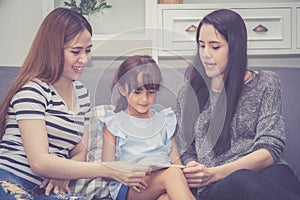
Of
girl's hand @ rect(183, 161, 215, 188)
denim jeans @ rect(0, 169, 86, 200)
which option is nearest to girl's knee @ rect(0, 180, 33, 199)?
denim jeans @ rect(0, 169, 86, 200)

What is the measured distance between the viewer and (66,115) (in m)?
1.49

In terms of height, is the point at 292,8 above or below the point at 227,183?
above

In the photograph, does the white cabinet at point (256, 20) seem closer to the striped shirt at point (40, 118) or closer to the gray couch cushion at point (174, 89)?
the gray couch cushion at point (174, 89)

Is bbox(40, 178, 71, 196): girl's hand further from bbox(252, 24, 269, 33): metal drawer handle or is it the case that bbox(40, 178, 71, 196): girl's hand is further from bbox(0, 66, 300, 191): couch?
bbox(252, 24, 269, 33): metal drawer handle

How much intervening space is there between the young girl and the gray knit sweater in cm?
11

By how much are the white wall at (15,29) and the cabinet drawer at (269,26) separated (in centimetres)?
106

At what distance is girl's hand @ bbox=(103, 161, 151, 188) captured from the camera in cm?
143

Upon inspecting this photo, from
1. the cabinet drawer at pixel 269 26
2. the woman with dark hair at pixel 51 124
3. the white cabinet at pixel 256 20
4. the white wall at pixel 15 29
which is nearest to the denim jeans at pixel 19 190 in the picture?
the woman with dark hair at pixel 51 124

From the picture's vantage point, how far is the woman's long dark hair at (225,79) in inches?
63.2

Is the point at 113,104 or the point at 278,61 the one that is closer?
the point at 113,104

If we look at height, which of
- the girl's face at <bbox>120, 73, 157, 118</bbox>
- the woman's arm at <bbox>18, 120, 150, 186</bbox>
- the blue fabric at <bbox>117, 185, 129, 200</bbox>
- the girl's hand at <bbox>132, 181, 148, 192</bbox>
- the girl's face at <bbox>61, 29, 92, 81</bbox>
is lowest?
the blue fabric at <bbox>117, 185, 129, 200</bbox>

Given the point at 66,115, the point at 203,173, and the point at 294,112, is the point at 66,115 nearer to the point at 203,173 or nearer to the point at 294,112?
the point at 203,173

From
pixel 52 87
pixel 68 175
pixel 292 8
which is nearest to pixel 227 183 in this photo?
pixel 68 175

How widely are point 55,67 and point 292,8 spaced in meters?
1.66
